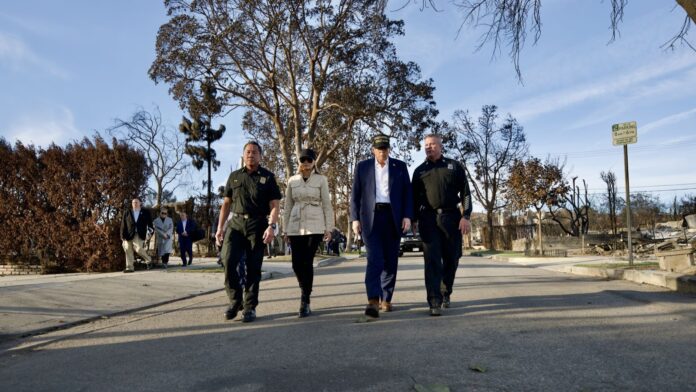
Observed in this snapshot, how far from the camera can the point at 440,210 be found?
19.4ft

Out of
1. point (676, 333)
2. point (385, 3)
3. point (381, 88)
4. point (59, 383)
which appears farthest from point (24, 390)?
point (381, 88)

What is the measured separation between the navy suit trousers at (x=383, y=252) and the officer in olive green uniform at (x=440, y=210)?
376 millimetres

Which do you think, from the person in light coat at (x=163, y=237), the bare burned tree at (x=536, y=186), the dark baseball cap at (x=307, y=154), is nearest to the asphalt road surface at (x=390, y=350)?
the dark baseball cap at (x=307, y=154)

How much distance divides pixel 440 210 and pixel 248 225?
7.11 feet

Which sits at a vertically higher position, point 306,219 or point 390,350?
point 306,219

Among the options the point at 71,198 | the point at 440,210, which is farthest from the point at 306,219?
the point at 71,198

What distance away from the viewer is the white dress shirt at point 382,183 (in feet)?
19.0

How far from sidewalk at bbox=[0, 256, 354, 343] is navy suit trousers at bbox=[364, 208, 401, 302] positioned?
3.45 meters

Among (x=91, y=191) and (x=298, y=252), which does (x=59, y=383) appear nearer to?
(x=298, y=252)

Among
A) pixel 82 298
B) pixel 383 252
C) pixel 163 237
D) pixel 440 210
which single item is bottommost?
pixel 82 298

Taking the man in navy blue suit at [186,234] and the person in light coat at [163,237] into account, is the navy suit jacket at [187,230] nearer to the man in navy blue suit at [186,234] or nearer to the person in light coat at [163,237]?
the man in navy blue suit at [186,234]

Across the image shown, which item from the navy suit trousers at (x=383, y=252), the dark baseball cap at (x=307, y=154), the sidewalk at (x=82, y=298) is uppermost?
the dark baseball cap at (x=307, y=154)

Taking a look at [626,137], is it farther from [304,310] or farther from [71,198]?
[71,198]

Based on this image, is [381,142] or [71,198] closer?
[381,142]
